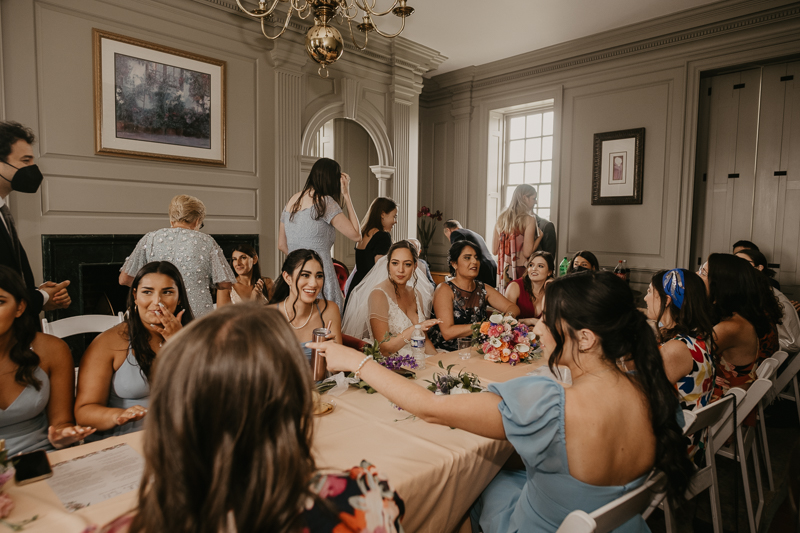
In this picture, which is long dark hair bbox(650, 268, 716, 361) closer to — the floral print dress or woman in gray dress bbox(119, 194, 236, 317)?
the floral print dress

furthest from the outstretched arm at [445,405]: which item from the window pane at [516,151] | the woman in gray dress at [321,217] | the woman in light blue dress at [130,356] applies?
the window pane at [516,151]

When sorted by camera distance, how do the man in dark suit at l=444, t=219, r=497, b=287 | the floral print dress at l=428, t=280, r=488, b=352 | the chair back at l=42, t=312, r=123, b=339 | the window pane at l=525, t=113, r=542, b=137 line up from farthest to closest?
the window pane at l=525, t=113, r=542, b=137, the man in dark suit at l=444, t=219, r=497, b=287, the floral print dress at l=428, t=280, r=488, b=352, the chair back at l=42, t=312, r=123, b=339

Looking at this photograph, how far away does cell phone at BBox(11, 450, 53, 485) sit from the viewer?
1222 mm

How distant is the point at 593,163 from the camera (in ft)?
19.7

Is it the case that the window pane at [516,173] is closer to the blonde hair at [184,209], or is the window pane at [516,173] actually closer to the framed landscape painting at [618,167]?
the framed landscape painting at [618,167]

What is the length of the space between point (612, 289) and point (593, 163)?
5143 mm

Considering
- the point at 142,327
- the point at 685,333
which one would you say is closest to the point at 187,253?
the point at 142,327

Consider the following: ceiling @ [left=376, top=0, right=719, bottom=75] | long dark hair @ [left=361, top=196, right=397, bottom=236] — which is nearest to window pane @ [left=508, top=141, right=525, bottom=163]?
ceiling @ [left=376, top=0, right=719, bottom=75]

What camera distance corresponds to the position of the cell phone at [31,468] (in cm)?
122

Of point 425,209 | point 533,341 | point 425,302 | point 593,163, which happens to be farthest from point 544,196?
point 533,341

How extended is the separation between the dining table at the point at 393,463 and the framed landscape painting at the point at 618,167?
4.87 meters

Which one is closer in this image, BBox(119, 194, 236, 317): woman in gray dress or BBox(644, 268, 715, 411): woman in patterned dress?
BBox(644, 268, 715, 411): woman in patterned dress

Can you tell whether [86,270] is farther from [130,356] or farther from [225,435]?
[225,435]

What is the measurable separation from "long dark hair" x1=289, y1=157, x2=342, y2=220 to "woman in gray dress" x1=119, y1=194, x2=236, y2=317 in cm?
71
